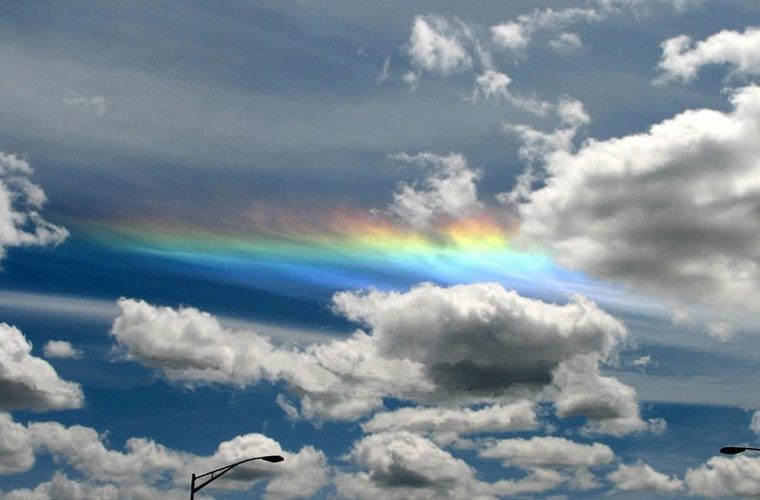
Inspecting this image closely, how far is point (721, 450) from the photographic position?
56.8m

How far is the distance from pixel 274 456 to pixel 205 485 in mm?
4439

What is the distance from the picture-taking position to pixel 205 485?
5438cm

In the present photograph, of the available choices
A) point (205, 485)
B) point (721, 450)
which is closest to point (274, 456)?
point (205, 485)

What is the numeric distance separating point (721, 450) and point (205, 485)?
98.8 feet

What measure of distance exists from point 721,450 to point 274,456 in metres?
26.2

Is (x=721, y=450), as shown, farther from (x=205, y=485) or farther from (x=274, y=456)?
(x=205, y=485)

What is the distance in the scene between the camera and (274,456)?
5359 cm
